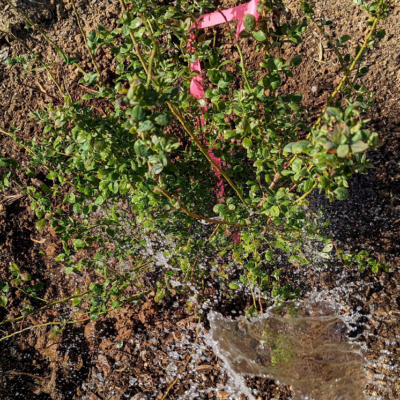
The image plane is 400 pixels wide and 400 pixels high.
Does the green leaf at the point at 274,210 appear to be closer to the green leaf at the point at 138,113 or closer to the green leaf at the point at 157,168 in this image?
the green leaf at the point at 157,168

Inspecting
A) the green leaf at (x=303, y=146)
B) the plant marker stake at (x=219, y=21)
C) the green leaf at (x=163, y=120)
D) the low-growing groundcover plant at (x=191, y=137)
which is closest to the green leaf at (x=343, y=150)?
the low-growing groundcover plant at (x=191, y=137)

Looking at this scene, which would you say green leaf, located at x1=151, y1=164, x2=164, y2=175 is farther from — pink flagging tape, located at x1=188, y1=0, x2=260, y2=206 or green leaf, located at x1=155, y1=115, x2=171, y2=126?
pink flagging tape, located at x1=188, y1=0, x2=260, y2=206

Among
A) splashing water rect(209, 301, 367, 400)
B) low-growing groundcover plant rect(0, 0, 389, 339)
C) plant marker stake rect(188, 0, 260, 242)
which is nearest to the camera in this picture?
low-growing groundcover plant rect(0, 0, 389, 339)

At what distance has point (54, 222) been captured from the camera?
1.26 meters

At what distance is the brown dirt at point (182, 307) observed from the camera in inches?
70.7

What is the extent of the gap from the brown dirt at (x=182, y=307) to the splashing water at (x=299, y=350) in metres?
0.06

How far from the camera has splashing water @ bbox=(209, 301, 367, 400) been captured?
1.72m

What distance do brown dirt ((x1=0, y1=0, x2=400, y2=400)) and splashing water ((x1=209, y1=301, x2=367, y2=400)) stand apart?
0.20 feet

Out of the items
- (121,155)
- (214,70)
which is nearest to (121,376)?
(121,155)

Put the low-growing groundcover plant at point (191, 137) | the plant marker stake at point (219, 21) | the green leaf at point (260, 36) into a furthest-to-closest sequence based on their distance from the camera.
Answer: the plant marker stake at point (219, 21), the green leaf at point (260, 36), the low-growing groundcover plant at point (191, 137)

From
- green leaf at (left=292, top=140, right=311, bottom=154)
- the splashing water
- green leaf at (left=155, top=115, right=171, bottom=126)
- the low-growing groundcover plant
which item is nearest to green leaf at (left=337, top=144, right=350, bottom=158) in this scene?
the low-growing groundcover plant

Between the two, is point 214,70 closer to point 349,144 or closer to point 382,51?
point 349,144

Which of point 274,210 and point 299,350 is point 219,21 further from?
point 299,350

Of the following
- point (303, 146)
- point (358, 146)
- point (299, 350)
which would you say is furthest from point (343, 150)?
point (299, 350)
